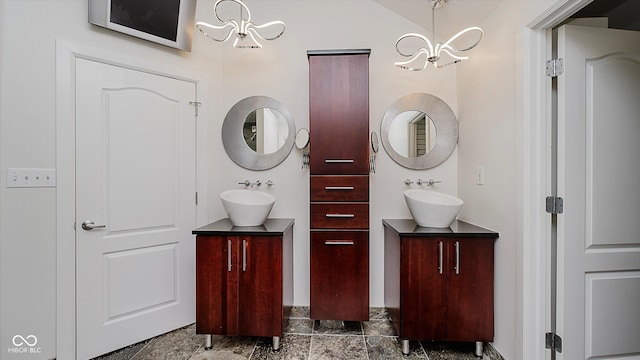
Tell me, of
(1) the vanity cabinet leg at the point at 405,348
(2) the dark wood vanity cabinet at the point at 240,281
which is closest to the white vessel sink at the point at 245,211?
(2) the dark wood vanity cabinet at the point at 240,281

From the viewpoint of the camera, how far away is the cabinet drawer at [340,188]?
2.15 m

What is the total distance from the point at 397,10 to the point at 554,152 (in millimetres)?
1771

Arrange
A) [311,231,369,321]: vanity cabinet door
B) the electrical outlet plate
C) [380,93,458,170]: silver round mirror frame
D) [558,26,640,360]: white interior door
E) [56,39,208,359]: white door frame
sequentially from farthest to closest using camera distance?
1. [380,93,458,170]: silver round mirror frame
2. [311,231,369,321]: vanity cabinet door
3. [56,39,208,359]: white door frame
4. the electrical outlet plate
5. [558,26,640,360]: white interior door

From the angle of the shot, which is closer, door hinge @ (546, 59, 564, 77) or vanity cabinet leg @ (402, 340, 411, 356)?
door hinge @ (546, 59, 564, 77)

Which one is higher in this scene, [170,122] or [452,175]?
[170,122]

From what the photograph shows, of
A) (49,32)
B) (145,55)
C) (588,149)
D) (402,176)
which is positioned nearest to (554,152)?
(588,149)

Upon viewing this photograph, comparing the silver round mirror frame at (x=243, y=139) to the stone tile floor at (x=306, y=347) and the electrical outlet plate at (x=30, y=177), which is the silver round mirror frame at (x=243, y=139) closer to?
the electrical outlet plate at (x=30, y=177)

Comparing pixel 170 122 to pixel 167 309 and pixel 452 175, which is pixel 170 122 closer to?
pixel 167 309

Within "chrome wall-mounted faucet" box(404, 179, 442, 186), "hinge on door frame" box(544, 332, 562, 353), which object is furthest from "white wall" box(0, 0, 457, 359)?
"hinge on door frame" box(544, 332, 562, 353)

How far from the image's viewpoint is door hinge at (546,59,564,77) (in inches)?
59.6

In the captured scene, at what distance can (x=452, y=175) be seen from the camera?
98.1 inches

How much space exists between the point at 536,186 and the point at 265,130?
2.08 meters

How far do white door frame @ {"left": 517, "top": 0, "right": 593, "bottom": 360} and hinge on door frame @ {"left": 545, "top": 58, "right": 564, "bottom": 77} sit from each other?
0.03m

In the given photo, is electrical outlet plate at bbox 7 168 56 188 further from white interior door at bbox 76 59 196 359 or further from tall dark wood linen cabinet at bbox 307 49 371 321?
tall dark wood linen cabinet at bbox 307 49 371 321
